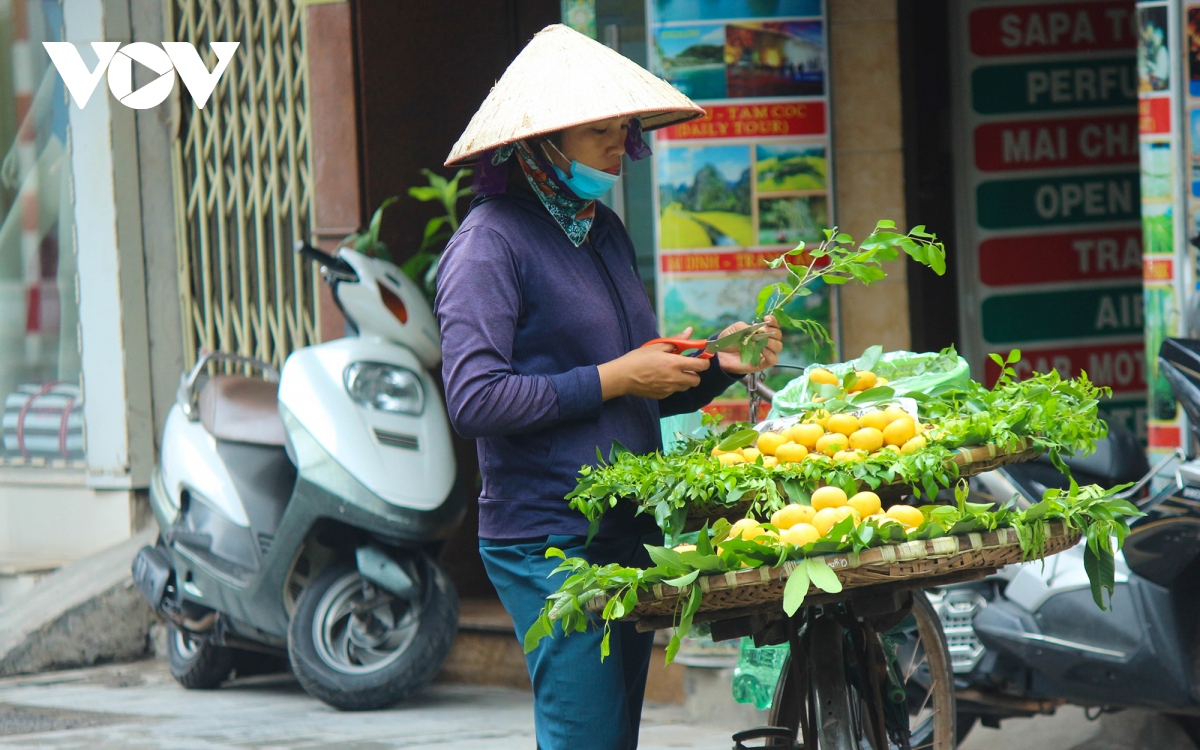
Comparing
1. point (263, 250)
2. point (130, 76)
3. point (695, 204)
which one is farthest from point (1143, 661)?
point (130, 76)

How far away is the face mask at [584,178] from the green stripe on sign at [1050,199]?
3.72 m

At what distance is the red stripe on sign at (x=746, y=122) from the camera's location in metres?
5.18

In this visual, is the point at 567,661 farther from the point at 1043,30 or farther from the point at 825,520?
the point at 1043,30

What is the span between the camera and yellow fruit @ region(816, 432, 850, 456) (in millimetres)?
2787

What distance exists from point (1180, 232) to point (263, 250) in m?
3.95

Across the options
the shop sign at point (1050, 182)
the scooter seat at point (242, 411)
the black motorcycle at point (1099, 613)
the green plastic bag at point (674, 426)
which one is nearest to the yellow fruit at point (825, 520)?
the green plastic bag at point (674, 426)

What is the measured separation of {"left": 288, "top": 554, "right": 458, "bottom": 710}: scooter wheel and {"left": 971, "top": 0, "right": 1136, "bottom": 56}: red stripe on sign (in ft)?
10.1

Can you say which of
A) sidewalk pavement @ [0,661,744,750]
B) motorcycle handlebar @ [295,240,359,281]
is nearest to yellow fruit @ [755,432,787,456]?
sidewalk pavement @ [0,661,744,750]

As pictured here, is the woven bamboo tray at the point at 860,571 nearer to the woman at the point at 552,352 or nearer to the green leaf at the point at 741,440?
the woman at the point at 552,352

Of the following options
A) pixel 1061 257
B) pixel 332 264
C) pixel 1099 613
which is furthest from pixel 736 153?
pixel 1099 613

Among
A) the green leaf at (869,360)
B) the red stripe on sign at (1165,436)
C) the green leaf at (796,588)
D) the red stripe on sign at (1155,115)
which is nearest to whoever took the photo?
the green leaf at (796,588)

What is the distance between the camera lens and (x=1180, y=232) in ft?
15.4

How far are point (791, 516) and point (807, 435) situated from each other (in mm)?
356

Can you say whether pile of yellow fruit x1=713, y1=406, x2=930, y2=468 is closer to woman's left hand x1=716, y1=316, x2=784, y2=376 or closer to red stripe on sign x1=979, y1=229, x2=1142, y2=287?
woman's left hand x1=716, y1=316, x2=784, y2=376
